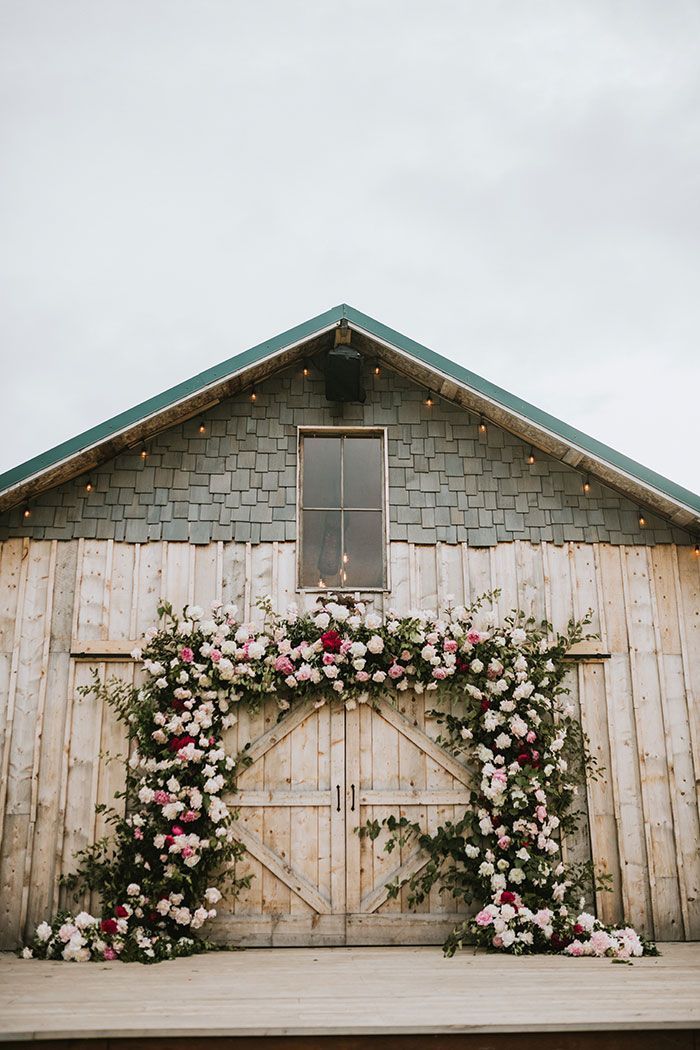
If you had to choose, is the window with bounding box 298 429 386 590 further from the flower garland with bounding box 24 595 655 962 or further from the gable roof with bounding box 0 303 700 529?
the gable roof with bounding box 0 303 700 529

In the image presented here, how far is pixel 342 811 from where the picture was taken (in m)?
Result: 6.19

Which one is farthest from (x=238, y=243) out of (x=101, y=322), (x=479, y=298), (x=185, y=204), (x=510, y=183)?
(x=101, y=322)

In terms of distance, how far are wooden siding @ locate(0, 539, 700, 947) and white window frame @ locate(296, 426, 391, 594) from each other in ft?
0.27

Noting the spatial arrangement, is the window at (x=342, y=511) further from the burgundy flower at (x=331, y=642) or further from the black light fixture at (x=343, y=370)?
the burgundy flower at (x=331, y=642)

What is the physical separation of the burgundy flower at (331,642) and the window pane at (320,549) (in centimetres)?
52

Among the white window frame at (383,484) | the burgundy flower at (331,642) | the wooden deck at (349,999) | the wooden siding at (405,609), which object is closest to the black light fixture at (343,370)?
the white window frame at (383,484)

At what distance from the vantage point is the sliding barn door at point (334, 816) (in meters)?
6.01

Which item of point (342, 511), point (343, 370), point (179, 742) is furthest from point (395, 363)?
point (179, 742)

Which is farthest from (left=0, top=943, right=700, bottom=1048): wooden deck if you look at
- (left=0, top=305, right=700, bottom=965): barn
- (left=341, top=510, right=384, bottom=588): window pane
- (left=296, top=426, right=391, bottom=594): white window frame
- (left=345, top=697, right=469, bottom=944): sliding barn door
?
(left=341, top=510, right=384, bottom=588): window pane

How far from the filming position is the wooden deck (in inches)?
146

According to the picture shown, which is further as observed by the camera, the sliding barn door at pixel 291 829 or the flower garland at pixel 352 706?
the sliding barn door at pixel 291 829

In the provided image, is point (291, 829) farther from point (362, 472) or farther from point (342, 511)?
point (362, 472)

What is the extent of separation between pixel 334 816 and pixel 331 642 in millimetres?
1298

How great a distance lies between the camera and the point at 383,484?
696cm
